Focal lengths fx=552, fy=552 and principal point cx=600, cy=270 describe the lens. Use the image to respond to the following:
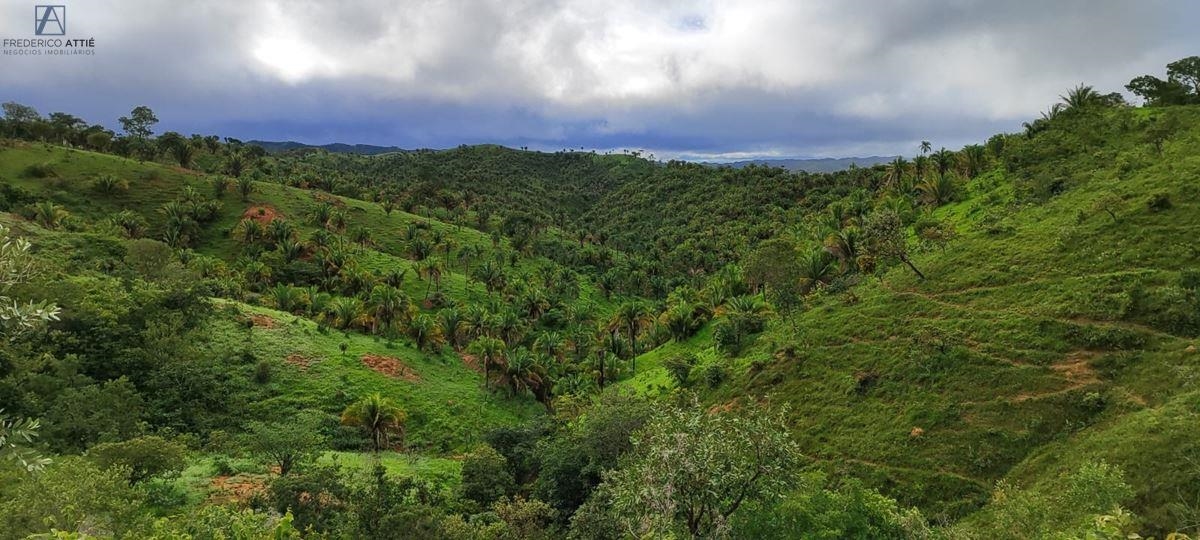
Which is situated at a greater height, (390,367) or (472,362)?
(390,367)

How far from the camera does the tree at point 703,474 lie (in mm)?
15844

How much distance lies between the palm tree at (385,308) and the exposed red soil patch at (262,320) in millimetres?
12540

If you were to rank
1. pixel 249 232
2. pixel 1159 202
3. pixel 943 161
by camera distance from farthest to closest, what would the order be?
1. pixel 249 232
2. pixel 943 161
3. pixel 1159 202

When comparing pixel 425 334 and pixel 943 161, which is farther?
pixel 943 161

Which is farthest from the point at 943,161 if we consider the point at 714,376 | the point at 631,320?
the point at 714,376

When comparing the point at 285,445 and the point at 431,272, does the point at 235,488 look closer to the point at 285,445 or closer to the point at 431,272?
the point at 285,445

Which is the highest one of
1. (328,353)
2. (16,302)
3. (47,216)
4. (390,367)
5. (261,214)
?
(16,302)

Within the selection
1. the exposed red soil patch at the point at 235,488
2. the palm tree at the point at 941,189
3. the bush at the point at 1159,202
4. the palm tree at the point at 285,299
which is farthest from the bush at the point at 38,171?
the bush at the point at 1159,202

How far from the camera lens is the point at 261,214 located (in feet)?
348

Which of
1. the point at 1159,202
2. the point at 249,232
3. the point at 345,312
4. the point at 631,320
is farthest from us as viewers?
the point at 249,232

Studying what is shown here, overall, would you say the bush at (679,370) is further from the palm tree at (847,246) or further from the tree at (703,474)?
the tree at (703,474)

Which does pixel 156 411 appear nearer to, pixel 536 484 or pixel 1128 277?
pixel 536 484

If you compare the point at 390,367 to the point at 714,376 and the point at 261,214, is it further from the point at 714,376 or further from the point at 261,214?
the point at 261,214

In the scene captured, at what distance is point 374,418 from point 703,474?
39.5m
